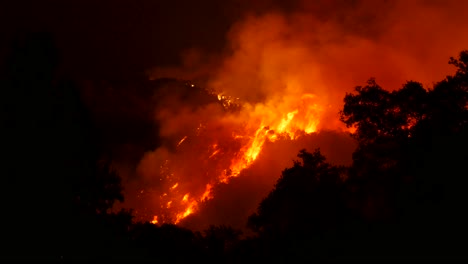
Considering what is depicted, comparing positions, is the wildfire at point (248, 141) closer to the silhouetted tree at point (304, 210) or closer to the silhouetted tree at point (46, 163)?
the silhouetted tree at point (304, 210)

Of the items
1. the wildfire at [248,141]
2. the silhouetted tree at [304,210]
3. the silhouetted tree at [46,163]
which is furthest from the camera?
the wildfire at [248,141]

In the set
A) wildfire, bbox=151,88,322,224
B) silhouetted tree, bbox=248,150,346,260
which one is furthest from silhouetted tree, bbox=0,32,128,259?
wildfire, bbox=151,88,322,224

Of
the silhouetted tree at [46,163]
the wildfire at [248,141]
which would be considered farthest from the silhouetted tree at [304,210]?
the wildfire at [248,141]

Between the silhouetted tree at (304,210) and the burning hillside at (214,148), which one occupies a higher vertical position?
the burning hillside at (214,148)

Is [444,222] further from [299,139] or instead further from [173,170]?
[173,170]

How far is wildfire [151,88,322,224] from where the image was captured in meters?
72.4

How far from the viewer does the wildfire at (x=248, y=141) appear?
72.4 meters

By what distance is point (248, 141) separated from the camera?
81375mm

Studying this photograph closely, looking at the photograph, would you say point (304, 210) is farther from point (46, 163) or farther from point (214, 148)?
point (214, 148)

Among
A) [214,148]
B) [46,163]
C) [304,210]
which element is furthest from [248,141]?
[46,163]

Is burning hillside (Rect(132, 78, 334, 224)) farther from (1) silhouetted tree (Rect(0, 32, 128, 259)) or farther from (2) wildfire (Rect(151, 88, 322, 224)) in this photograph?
(1) silhouetted tree (Rect(0, 32, 128, 259))

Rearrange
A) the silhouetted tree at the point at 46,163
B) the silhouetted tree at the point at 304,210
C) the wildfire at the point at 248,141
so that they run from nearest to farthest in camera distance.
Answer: the silhouetted tree at the point at 46,163
the silhouetted tree at the point at 304,210
the wildfire at the point at 248,141

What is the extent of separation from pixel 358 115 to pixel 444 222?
10.7 m

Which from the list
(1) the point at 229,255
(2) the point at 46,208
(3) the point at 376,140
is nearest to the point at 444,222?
(3) the point at 376,140
